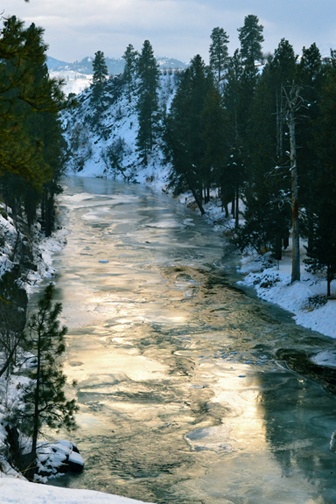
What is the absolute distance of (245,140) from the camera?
56.5 m

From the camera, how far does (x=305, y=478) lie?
44.5 ft

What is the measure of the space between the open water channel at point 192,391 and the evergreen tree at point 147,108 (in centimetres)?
7069

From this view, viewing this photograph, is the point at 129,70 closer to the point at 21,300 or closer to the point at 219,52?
the point at 219,52

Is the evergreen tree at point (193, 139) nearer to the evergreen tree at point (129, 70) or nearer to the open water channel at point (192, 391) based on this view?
the open water channel at point (192, 391)

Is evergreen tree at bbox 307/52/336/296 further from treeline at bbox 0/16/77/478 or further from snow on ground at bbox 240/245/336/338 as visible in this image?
treeline at bbox 0/16/77/478

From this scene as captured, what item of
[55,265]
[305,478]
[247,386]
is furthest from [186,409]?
[55,265]

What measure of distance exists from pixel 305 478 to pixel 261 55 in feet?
329

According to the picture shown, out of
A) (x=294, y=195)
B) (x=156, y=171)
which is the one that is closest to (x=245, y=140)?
(x=294, y=195)

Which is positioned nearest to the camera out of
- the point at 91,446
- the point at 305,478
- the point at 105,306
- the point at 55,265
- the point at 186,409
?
the point at 305,478

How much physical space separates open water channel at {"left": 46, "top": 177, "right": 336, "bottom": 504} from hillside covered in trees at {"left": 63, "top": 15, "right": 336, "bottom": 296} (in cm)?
447

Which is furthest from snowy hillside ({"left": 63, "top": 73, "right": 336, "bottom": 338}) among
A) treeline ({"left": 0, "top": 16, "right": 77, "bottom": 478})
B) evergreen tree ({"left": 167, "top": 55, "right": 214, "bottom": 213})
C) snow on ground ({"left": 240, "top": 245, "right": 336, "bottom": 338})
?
treeline ({"left": 0, "top": 16, "right": 77, "bottom": 478})

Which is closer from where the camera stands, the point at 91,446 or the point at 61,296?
the point at 91,446

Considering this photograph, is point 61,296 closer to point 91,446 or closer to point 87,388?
point 87,388

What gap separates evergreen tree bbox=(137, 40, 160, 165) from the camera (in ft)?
338
